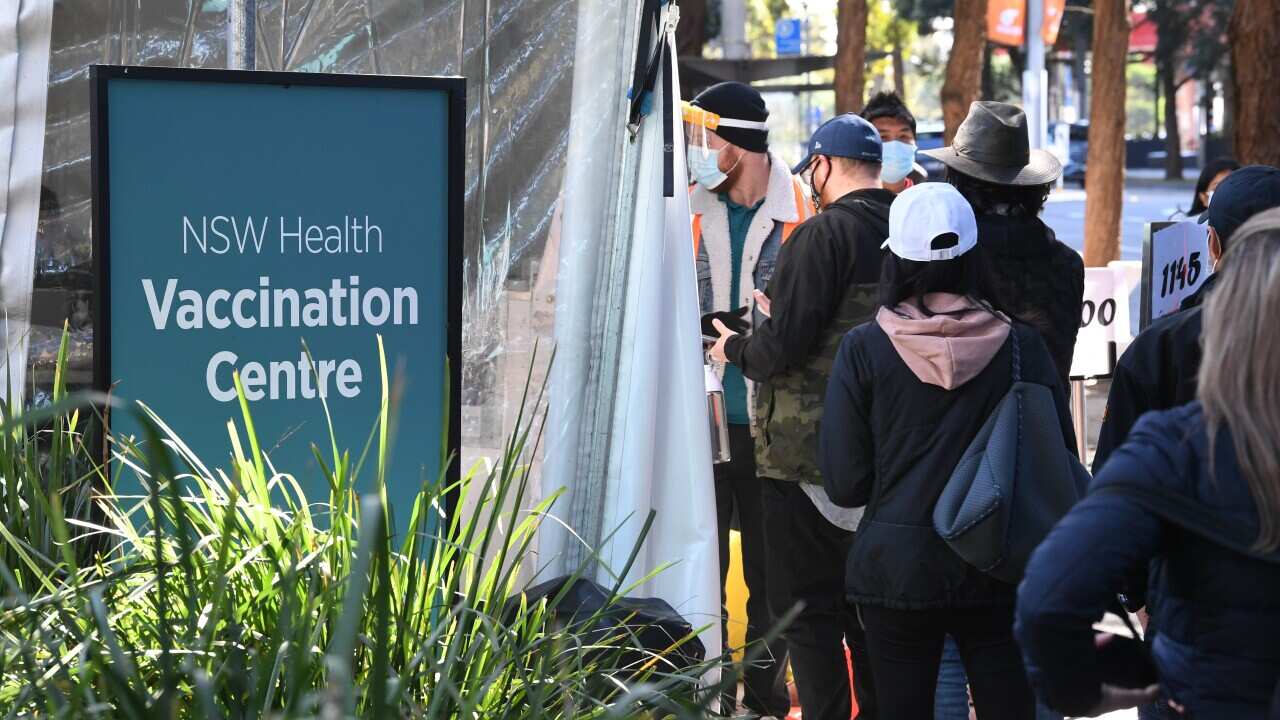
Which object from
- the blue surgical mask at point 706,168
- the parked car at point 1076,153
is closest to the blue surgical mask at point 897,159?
the blue surgical mask at point 706,168

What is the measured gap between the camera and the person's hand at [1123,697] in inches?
97.2

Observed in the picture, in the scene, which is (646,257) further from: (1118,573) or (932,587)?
(1118,573)

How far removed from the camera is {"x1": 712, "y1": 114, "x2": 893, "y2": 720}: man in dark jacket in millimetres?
4684

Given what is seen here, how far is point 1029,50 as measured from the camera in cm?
3022

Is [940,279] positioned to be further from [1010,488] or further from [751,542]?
[751,542]

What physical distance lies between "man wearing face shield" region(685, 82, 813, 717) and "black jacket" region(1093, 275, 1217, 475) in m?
1.86

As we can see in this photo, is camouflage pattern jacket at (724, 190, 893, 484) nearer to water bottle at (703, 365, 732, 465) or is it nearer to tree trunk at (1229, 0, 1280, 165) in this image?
water bottle at (703, 365, 732, 465)

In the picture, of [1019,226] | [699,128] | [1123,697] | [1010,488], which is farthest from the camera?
[699,128]

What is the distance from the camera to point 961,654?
12.8ft

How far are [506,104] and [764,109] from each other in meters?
1.53

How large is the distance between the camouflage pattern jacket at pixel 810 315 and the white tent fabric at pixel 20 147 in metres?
2.01

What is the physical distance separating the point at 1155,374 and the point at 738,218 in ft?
6.87

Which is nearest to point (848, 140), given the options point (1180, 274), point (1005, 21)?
point (1180, 274)

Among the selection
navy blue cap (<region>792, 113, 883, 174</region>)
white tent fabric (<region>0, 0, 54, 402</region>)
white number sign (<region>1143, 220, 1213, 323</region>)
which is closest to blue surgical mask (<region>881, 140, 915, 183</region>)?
navy blue cap (<region>792, 113, 883, 174</region>)
